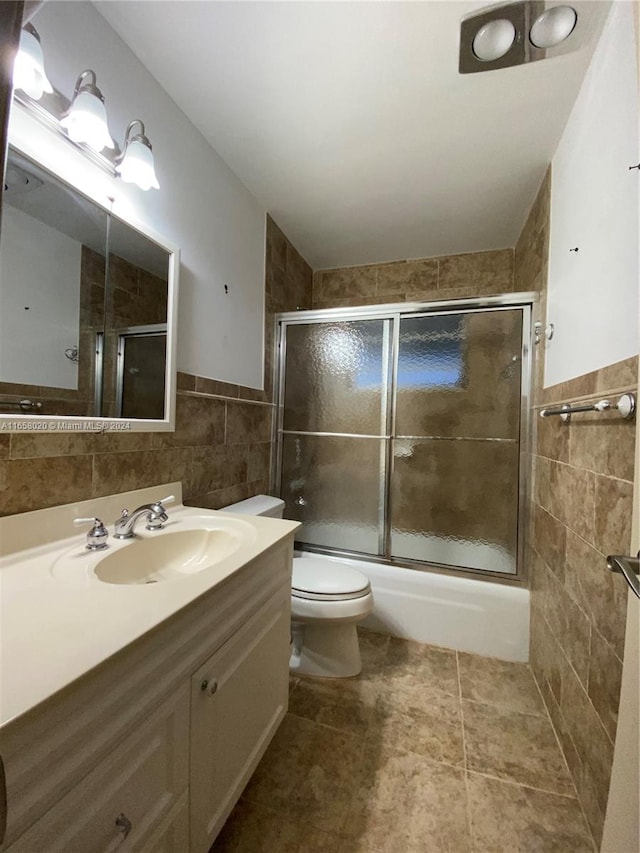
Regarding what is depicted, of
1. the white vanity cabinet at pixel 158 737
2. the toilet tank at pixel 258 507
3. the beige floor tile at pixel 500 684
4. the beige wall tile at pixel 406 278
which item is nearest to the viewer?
the white vanity cabinet at pixel 158 737

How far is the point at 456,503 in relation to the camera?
6.21 feet

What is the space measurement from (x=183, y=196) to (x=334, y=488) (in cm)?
166

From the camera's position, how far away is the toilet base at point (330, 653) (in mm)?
1520

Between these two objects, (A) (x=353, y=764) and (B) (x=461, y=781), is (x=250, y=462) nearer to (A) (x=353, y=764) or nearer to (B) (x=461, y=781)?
(A) (x=353, y=764)

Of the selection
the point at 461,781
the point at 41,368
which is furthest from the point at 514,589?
the point at 41,368

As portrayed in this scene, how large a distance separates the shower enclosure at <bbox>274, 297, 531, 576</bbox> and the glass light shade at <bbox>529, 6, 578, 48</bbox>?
0.93 meters

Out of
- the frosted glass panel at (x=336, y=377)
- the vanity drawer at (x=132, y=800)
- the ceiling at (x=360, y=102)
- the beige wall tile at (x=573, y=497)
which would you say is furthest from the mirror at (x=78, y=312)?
the beige wall tile at (x=573, y=497)

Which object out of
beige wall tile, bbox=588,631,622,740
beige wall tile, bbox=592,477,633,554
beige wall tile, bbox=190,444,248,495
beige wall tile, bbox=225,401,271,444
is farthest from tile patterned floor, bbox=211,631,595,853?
beige wall tile, bbox=225,401,271,444

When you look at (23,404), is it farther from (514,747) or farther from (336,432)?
(514,747)

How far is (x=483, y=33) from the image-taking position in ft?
3.43

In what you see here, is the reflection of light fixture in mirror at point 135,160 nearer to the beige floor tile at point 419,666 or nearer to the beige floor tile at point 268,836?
the beige floor tile at point 268,836

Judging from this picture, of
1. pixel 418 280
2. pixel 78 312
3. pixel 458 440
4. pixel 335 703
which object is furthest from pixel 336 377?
pixel 335 703

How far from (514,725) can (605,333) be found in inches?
57.3

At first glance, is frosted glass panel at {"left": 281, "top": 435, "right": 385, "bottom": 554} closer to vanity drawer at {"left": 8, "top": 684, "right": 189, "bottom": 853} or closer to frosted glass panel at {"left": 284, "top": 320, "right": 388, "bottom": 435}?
frosted glass panel at {"left": 284, "top": 320, "right": 388, "bottom": 435}
